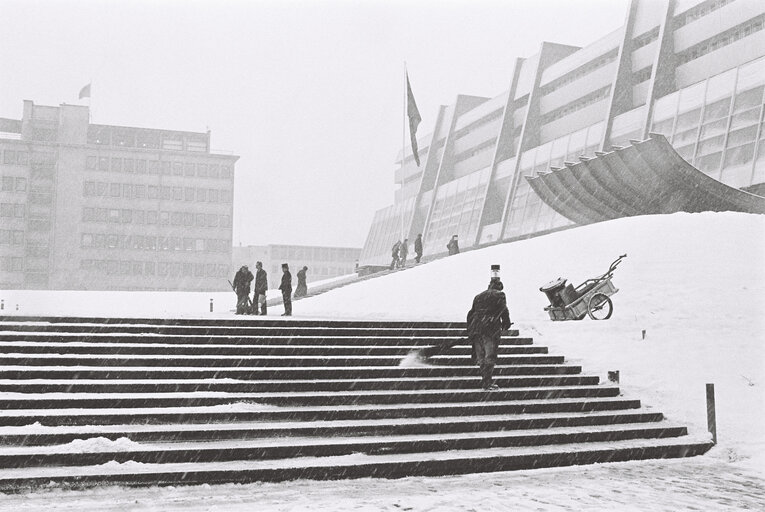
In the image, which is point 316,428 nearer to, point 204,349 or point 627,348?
point 204,349

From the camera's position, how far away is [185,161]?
82250 millimetres

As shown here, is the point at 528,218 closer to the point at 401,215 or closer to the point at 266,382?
the point at 401,215

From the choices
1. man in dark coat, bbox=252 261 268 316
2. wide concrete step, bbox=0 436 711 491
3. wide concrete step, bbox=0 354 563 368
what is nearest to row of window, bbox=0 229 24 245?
man in dark coat, bbox=252 261 268 316

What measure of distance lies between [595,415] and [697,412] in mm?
1762

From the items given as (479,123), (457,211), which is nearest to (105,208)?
(479,123)

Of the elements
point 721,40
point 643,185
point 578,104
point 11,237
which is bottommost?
point 643,185

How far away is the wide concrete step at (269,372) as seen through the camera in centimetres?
909

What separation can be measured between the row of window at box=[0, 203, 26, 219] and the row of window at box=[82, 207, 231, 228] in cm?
651

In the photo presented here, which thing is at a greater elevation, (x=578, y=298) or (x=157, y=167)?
(x=157, y=167)

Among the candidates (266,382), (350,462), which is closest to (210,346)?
(266,382)

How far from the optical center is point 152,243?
80.3m

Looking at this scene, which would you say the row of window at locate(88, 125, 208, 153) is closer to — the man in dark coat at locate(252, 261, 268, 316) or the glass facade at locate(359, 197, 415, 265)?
the glass facade at locate(359, 197, 415, 265)

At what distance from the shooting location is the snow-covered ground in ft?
21.1

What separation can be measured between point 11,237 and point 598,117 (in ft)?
209
